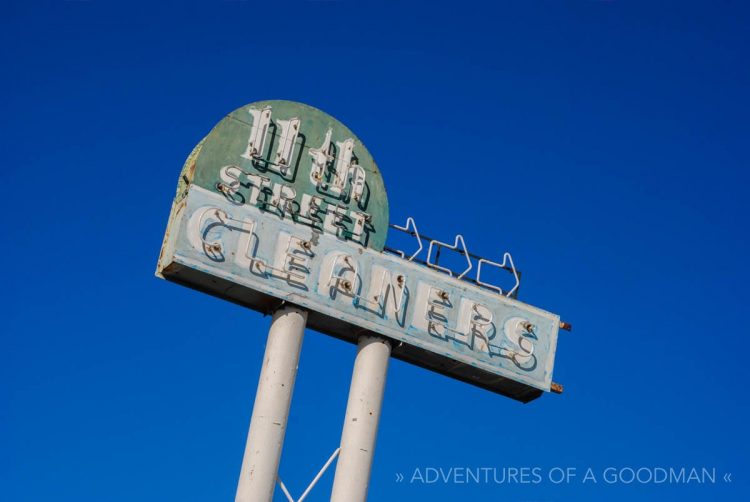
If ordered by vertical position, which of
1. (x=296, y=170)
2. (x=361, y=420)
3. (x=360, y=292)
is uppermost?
(x=296, y=170)

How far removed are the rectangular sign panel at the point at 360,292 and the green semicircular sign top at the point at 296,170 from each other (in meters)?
0.32

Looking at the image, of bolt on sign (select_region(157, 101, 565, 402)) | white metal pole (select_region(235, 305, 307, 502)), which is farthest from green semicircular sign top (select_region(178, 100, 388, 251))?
white metal pole (select_region(235, 305, 307, 502))

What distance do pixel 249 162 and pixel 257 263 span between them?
2066 millimetres

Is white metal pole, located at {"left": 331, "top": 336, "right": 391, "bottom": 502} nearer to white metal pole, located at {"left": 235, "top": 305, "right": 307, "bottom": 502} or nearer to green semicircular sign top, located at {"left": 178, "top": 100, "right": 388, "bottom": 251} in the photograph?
white metal pole, located at {"left": 235, "top": 305, "right": 307, "bottom": 502}

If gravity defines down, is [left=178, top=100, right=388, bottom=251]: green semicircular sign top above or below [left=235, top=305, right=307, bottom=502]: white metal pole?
above

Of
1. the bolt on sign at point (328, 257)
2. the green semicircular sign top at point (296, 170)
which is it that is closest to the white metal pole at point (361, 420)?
the bolt on sign at point (328, 257)

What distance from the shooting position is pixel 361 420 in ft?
83.7

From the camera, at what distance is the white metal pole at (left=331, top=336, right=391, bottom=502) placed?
25.0 m

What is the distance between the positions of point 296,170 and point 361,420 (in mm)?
4992

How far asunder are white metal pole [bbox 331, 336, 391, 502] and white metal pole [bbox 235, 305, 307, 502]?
1398 millimetres

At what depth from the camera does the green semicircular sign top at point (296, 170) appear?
25953 mm

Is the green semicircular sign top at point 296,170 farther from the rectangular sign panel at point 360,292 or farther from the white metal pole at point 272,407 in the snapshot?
the white metal pole at point 272,407

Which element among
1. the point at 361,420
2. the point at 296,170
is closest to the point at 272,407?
the point at 361,420

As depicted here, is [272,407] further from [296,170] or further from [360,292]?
[296,170]
